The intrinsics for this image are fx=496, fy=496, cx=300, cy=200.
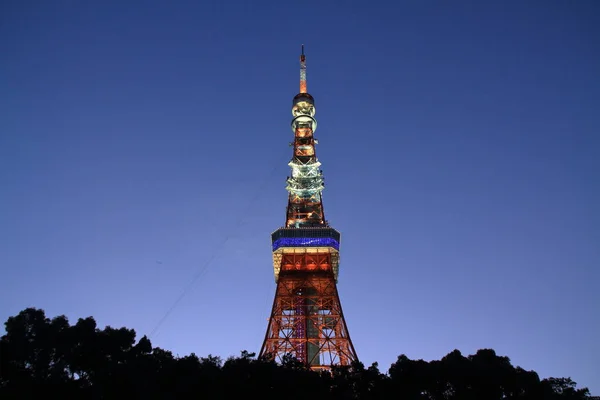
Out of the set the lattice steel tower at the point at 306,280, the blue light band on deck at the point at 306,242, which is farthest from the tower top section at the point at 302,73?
the blue light band on deck at the point at 306,242

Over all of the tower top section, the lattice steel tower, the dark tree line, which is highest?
the tower top section

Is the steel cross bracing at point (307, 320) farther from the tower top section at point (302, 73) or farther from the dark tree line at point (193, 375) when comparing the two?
the tower top section at point (302, 73)

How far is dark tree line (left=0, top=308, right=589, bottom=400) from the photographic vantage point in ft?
85.3

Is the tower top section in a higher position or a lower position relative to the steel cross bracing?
higher

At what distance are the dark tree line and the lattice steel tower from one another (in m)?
13.4

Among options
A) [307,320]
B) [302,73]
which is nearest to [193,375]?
[307,320]

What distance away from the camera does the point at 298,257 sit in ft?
171

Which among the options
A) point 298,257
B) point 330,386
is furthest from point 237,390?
point 298,257

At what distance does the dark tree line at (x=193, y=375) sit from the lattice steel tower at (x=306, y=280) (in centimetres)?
1338

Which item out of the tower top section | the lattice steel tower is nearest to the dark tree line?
the lattice steel tower

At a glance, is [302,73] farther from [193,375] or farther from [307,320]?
[193,375]

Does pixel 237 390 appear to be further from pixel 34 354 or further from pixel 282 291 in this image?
pixel 282 291

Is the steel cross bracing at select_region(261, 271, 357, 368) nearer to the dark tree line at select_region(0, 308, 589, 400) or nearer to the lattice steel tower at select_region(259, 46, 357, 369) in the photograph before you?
the lattice steel tower at select_region(259, 46, 357, 369)

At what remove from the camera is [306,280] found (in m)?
51.0
